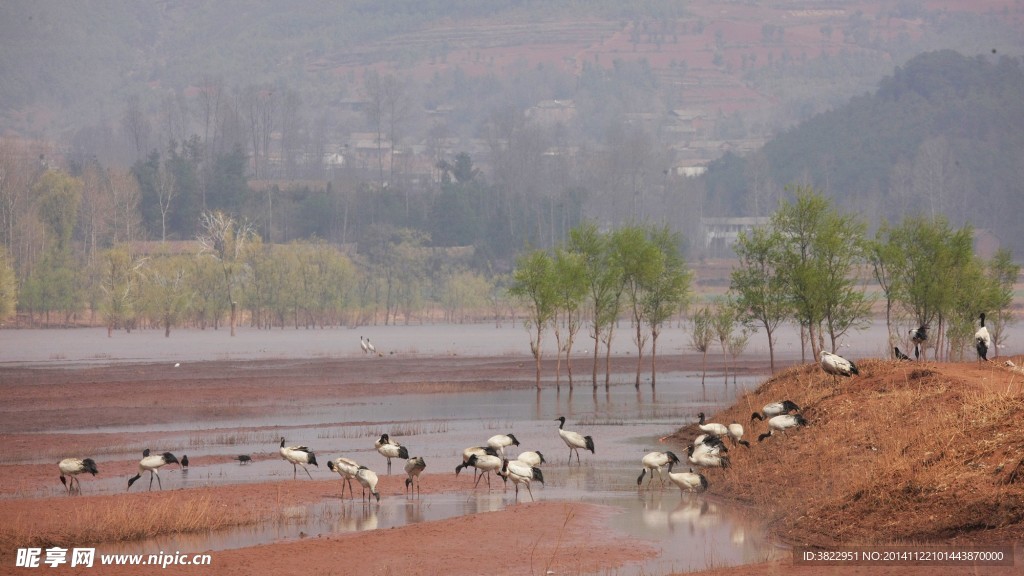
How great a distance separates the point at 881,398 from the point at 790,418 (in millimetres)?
2099

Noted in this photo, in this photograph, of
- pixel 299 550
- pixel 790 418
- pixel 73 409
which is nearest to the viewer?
pixel 299 550

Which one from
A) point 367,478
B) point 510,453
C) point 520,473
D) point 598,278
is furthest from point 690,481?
point 598,278

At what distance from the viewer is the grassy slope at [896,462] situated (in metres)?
20.8

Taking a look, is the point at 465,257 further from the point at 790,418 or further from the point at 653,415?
the point at 790,418

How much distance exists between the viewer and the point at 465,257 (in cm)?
17212

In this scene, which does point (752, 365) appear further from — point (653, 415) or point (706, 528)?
point (706, 528)

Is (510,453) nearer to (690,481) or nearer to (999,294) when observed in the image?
(690,481)

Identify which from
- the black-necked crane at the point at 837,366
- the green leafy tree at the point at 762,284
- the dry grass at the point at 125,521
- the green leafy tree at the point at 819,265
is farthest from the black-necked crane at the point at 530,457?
the green leafy tree at the point at 762,284

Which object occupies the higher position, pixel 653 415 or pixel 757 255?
pixel 757 255

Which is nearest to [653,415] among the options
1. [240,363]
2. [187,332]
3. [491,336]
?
[240,363]

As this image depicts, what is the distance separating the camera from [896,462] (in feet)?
75.6

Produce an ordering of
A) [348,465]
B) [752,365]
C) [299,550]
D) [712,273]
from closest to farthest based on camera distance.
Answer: [299,550], [348,465], [752,365], [712,273]

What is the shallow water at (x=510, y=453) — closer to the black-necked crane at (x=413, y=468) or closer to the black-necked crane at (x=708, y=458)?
the black-necked crane at (x=413, y=468)

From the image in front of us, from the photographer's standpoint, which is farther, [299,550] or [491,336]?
[491,336]
